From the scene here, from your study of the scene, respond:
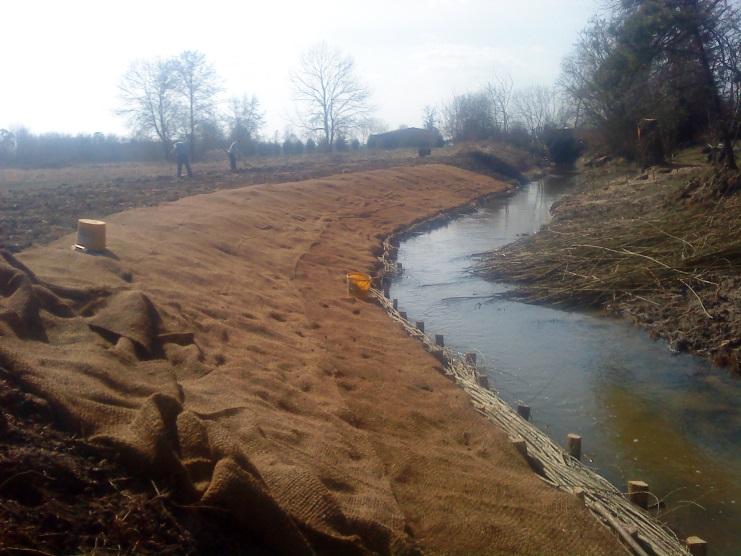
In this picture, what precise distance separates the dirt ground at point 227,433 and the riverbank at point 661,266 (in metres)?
4.34

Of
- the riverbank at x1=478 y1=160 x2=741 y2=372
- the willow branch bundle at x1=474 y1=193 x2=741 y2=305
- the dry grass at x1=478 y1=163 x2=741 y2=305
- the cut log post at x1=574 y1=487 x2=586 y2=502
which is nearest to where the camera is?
the cut log post at x1=574 y1=487 x2=586 y2=502

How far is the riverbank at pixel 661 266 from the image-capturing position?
1041 cm

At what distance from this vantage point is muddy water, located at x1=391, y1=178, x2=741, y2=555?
657 cm

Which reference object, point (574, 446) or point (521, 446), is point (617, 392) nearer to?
point (574, 446)

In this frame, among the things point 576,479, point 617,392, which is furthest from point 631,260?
point 576,479

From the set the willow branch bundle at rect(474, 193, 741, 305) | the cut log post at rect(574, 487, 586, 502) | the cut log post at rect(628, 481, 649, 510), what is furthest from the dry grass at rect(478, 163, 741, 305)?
the cut log post at rect(574, 487, 586, 502)

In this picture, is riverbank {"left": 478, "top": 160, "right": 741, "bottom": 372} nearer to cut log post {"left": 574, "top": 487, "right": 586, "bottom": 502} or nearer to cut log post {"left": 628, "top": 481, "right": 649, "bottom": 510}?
cut log post {"left": 628, "top": 481, "right": 649, "bottom": 510}

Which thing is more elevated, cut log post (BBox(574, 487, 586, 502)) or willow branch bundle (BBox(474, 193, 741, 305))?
willow branch bundle (BBox(474, 193, 741, 305))

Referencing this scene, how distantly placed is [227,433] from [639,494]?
141 inches

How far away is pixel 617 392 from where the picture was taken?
8977 millimetres

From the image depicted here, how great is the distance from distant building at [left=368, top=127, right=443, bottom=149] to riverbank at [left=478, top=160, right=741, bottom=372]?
45.7m

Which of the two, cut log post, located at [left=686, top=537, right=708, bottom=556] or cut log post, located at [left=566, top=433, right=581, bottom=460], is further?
cut log post, located at [left=566, top=433, right=581, bottom=460]

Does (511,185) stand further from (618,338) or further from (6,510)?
(6,510)

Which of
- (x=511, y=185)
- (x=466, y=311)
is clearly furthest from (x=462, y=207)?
(x=466, y=311)
